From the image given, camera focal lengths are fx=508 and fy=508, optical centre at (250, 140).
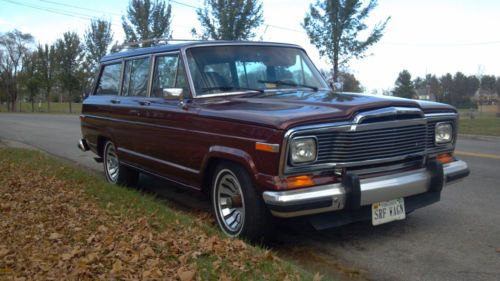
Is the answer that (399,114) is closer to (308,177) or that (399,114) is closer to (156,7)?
(308,177)

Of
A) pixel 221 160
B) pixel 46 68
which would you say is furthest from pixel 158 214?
pixel 46 68

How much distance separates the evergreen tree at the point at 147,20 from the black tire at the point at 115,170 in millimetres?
18412

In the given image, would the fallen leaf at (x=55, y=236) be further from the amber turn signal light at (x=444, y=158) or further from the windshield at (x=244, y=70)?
the amber turn signal light at (x=444, y=158)

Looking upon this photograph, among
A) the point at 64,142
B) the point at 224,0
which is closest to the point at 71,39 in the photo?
the point at 224,0

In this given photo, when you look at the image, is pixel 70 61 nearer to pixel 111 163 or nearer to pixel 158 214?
pixel 111 163

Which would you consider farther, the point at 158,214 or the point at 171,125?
the point at 171,125

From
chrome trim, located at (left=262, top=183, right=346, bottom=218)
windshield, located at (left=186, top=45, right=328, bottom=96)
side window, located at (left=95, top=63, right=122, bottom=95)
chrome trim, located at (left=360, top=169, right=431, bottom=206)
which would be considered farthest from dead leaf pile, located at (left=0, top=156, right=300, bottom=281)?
side window, located at (left=95, top=63, right=122, bottom=95)

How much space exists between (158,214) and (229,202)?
35.3 inches

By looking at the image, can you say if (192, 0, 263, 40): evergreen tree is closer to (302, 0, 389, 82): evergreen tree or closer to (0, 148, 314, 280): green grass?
(302, 0, 389, 82): evergreen tree

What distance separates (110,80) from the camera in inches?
296

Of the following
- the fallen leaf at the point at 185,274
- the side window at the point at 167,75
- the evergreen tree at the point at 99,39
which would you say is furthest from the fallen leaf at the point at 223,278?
the evergreen tree at the point at 99,39

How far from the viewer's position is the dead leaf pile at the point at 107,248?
11.4 ft

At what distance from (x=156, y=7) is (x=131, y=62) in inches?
799

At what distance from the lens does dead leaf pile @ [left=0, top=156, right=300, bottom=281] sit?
137 inches
